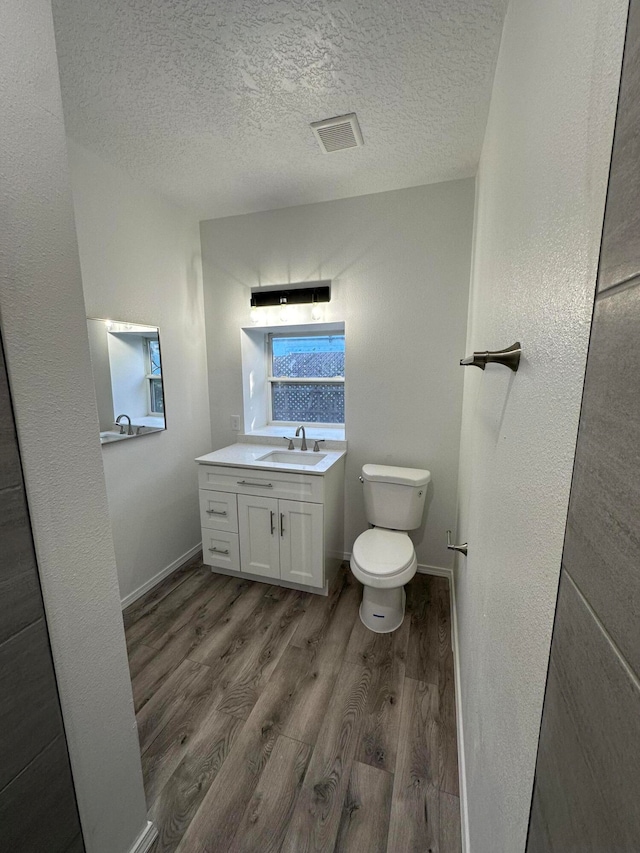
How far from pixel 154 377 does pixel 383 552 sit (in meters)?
1.88

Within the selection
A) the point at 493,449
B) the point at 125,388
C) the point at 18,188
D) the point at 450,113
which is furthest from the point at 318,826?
the point at 450,113

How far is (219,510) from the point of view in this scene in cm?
238

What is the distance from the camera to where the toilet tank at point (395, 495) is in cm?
220

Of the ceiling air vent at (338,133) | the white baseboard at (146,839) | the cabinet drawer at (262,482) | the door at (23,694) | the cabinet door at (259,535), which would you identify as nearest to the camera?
the door at (23,694)

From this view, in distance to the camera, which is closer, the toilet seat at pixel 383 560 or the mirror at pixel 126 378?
the toilet seat at pixel 383 560

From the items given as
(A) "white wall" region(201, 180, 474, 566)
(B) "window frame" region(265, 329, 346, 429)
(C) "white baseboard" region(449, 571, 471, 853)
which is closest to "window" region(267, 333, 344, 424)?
(B) "window frame" region(265, 329, 346, 429)

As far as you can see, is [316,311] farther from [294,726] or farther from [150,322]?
[294,726]

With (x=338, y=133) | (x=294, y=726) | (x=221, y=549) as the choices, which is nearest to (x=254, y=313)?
(x=338, y=133)

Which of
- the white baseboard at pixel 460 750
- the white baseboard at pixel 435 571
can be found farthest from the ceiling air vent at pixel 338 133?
the white baseboard at pixel 435 571

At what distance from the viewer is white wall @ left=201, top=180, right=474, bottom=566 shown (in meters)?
2.20

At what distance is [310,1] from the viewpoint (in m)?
1.10

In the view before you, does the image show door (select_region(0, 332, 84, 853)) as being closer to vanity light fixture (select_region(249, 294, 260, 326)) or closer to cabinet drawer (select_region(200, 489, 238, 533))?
cabinet drawer (select_region(200, 489, 238, 533))

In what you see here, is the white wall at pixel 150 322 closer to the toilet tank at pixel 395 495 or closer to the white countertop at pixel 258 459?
the white countertop at pixel 258 459

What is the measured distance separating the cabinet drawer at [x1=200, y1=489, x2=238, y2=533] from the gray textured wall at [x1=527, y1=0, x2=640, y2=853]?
212 cm
